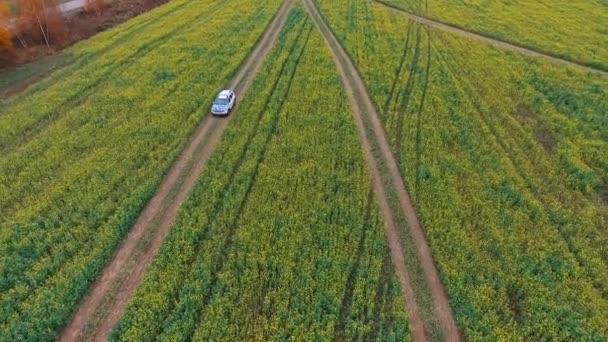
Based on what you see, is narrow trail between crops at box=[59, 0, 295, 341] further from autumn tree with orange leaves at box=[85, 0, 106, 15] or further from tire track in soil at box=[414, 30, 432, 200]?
autumn tree with orange leaves at box=[85, 0, 106, 15]

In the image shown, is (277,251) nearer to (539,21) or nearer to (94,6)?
(539,21)

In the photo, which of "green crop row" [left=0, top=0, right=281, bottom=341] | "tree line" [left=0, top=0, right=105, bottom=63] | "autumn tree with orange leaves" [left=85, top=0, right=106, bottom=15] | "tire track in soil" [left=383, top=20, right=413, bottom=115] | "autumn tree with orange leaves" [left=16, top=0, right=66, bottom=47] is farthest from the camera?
"autumn tree with orange leaves" [left=85, top=0, right=106, bottom=15]

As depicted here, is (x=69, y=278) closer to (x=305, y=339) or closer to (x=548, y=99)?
(x=305, y=339)

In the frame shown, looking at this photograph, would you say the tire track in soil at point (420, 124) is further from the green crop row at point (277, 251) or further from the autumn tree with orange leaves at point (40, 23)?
the autumn tree with orange leaves at point (40, 23)

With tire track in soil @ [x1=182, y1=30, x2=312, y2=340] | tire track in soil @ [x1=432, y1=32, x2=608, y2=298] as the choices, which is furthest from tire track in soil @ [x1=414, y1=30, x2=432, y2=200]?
tire track in soil @ [x1=182, y1=30, x2=312, y2=340]

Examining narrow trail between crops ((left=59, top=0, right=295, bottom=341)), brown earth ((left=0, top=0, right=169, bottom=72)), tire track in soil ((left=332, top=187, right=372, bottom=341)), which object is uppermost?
brown earth ((left=0, top=0, right=169, bottom=72))

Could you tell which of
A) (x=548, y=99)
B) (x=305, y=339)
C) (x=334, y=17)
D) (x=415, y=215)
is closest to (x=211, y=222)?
(x=305, y=339)

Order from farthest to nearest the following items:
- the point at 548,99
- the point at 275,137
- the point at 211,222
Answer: the point at 548,99, the point at 275,137, the point at 211,222

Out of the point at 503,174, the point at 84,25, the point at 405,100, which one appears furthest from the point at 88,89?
the point at 503,174
